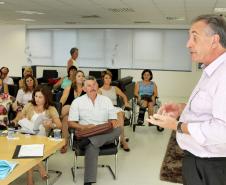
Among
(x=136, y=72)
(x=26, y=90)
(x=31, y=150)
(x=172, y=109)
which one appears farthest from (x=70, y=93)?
(x=136, y=72)

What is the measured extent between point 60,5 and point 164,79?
208 inches

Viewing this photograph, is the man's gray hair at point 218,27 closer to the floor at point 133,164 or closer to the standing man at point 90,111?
the standing man at point 90,111

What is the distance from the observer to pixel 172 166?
14.0 feet

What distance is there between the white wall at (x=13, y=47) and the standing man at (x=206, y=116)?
39.3ft

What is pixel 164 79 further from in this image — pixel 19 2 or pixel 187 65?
pixel 19 2

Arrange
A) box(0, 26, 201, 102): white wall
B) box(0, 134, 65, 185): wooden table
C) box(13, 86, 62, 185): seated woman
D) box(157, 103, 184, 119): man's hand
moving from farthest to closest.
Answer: box(0, 26, 201, 102): white wall
box(13, 86, 62, 185): seated woman
box(0, 134, 65, 185): wooden table
box(157, 103, 184, 119): man's hand

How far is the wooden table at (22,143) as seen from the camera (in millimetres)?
2314

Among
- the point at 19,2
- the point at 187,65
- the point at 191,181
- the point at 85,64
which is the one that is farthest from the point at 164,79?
the point at 191,181

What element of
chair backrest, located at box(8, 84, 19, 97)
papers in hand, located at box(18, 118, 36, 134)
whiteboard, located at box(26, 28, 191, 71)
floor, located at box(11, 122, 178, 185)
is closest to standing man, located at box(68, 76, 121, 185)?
papers in hand, located at box(18, 118, 36, 134)

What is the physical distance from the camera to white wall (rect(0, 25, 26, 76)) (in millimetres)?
12820

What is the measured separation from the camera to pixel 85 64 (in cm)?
1221

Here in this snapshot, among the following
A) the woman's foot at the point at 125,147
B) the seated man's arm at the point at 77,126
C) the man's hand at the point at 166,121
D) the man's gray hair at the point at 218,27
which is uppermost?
the man's gray hair at the point at 218,27

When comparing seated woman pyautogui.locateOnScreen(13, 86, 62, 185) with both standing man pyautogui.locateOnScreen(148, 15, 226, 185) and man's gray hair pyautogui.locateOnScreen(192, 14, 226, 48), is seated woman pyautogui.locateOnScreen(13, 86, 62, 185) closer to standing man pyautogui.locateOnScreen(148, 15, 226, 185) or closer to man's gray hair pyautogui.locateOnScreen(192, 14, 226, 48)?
standing man pyautogui.locateOnScreen(148, 15, 226, 185)

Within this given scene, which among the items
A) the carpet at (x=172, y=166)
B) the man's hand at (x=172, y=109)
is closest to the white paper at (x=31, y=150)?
the man's hand at (x=172, y=109)
